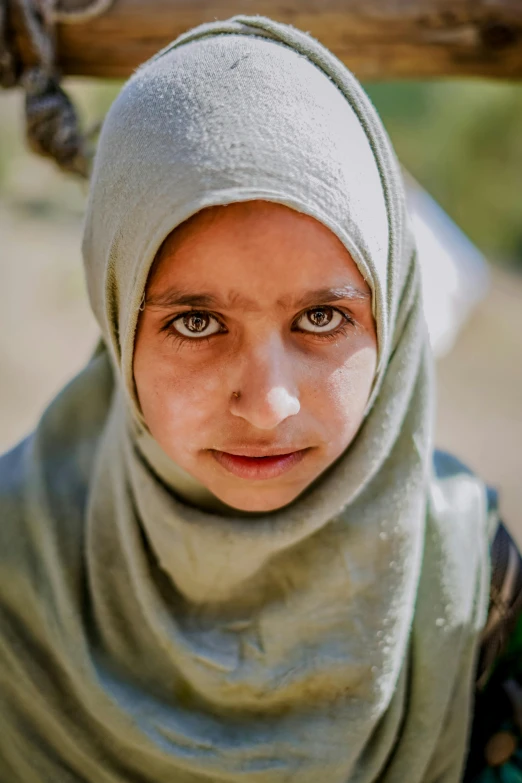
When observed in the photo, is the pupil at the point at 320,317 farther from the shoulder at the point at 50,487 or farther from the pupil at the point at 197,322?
the shoulder at the point at 50,487

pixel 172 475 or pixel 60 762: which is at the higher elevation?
pixel 172 475

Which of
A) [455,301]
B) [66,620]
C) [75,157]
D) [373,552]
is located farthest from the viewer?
[455,301]

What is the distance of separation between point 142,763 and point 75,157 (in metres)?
1.28

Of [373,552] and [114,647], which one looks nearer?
[373,552]

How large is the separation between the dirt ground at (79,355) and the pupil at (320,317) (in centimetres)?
302

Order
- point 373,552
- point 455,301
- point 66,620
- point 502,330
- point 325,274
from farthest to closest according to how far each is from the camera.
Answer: point 502,330, point 455,301, point 66,620, point 373,552, point 325,274

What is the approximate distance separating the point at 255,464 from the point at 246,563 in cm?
25

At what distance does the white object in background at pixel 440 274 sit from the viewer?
2600mm

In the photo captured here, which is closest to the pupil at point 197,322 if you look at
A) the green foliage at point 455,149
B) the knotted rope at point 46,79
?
the knotted rope at point 46,79

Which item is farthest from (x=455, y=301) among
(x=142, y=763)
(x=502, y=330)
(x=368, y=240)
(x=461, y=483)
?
(x=502, y=330)

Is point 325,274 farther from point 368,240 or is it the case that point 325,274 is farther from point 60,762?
point 60,762

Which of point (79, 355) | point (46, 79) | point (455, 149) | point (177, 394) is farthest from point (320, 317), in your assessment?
point (455, 149)

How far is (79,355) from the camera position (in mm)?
5699

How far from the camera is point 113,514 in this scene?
1563mm
